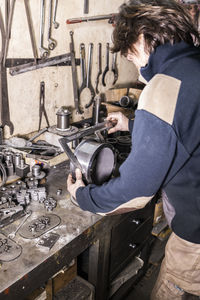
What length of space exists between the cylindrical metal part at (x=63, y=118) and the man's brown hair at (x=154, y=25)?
0.77 metres

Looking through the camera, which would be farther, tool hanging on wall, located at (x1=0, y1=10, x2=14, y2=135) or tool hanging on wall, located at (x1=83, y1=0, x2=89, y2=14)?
tool hanging on wall, located at (x1=83, y1=0, x2=89, y2=14)

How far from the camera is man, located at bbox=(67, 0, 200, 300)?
928mm

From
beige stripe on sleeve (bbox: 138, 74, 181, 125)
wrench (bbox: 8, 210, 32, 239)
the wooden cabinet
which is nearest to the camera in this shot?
beige stripe on sleeve (bbox: 138, 74, 181, 125)

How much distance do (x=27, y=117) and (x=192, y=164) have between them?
3.91 feet

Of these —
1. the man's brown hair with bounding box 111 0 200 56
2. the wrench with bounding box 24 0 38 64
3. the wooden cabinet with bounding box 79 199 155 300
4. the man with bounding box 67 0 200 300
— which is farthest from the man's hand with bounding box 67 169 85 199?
the wrench with bounding box 24 0 38 64

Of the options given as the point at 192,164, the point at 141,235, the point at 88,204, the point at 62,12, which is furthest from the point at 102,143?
the point at 62,12

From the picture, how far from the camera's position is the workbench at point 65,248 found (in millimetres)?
987

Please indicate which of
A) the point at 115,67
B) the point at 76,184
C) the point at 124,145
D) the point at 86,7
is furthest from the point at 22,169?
the point at 115,67

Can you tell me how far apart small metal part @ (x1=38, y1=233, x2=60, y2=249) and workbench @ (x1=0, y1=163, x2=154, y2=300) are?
2 cm

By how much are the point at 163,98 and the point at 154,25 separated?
308 millimetres

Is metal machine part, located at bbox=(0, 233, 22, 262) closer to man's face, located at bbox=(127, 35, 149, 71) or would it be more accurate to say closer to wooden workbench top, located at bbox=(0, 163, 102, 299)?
wooden workbench top, located at bbox=(0, 163, 102, 299)

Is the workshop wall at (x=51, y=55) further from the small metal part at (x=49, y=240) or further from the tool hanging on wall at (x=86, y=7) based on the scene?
the small metal part at (x=49, y=240)

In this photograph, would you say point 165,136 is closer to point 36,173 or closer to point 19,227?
point 19,227

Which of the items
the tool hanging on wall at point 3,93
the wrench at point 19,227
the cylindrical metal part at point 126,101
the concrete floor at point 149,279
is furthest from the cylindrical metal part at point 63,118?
the concrete floor at point 149,279
